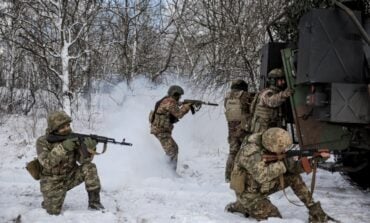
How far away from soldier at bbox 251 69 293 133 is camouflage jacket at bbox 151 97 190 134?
1.45 m

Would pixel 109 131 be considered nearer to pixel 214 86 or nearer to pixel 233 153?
pixel 214 86

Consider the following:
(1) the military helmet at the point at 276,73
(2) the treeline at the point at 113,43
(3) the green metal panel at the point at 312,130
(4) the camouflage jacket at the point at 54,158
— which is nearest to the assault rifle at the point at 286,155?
(3) the green metal panel at the point at 312,130

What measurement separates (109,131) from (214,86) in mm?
2673

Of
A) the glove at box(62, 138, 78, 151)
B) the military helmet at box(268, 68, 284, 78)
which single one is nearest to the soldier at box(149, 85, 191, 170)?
the military helmet at box(268, 68, 284, 78)

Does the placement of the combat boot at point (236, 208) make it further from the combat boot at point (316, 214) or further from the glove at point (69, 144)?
the glove at point (69, 144)

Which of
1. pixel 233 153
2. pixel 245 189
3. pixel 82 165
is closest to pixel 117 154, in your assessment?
pixel 233 153

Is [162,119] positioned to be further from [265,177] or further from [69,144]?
[265,177]

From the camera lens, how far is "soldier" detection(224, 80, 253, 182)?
721 centimetres

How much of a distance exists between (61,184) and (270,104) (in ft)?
8.84

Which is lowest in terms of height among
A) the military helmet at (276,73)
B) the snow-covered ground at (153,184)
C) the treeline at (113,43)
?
the snow-covered ground at (153,184)

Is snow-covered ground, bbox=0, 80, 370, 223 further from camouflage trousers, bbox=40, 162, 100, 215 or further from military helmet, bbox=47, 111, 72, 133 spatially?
military helmet, bbox=47, 111, 72, 133

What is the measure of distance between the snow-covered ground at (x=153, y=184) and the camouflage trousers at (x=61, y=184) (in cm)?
11

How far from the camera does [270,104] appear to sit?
20.5 feet

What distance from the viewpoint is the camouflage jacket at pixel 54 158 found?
17.0ft
